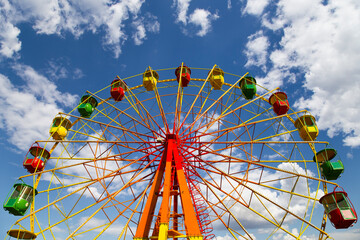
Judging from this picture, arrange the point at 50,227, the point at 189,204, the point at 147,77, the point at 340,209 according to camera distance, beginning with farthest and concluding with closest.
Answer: the point at 147,77, the point at 50,227, the point at 340,209, the point at 189,204

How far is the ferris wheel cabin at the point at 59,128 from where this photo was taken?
15434 mm

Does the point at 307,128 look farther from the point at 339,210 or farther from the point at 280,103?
the point at 339,210

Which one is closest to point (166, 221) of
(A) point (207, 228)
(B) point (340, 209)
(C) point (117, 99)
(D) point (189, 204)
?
(D) point (189, 204)

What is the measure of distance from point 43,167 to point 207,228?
35.8 feet

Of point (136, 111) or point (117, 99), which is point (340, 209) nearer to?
point (136, 111)

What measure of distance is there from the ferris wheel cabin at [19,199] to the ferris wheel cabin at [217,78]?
13.5 meters

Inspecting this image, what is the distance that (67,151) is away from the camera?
47.6 feet

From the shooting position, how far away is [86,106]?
16609mm

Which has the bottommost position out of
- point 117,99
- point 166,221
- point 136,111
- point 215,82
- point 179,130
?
point 166,221

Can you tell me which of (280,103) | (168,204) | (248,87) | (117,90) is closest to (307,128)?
(280,103)

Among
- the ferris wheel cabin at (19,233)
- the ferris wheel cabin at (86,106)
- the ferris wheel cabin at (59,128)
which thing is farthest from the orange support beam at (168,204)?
the ferris wheel cabin at (59,128)

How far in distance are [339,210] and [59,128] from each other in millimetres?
16217

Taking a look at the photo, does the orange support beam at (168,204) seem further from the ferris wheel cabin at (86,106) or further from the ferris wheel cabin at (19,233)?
the ferris wheel cabin at (86,106)

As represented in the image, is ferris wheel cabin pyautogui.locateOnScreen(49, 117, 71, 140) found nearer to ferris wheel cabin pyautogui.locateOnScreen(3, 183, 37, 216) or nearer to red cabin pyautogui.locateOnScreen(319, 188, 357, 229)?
ferris wheel cabin pyautogui.locateOnScreen(3, 183, 37, 216)
